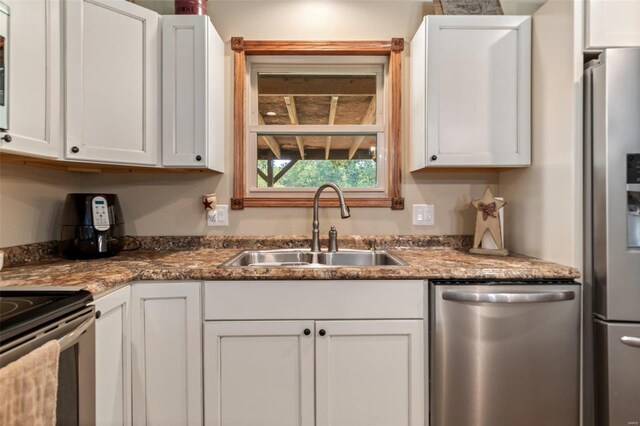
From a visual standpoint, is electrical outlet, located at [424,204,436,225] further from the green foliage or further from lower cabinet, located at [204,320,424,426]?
lower cabinet, located at [204,320,424,426]

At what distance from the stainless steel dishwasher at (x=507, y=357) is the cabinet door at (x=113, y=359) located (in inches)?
45.9

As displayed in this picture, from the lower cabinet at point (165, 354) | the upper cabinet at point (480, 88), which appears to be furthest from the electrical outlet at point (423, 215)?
the lower cabinet at point (165, 354)

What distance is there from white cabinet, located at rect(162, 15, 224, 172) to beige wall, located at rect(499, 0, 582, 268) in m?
1.57

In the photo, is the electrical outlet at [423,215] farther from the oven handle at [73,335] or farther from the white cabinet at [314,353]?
the oven handle at [73,335]

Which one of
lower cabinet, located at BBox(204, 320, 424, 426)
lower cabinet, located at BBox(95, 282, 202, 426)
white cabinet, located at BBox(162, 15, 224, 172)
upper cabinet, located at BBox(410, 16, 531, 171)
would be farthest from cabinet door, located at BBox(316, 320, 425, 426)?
white cabinet, located at BBox(162, 15, 224, 172)

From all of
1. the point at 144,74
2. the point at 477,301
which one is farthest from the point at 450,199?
the point at 144,74

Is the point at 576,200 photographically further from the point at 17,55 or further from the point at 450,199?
the point at 17,55

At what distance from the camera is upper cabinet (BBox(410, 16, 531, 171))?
63.0 inches

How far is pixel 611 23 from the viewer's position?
1.32 m

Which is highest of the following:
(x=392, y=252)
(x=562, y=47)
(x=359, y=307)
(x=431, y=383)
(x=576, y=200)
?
(x=562, y=47)

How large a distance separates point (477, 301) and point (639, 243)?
0.62 m

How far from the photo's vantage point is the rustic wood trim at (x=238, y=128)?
1918 mm

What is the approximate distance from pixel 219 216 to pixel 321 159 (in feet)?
2.26

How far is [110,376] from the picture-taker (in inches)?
45.8
